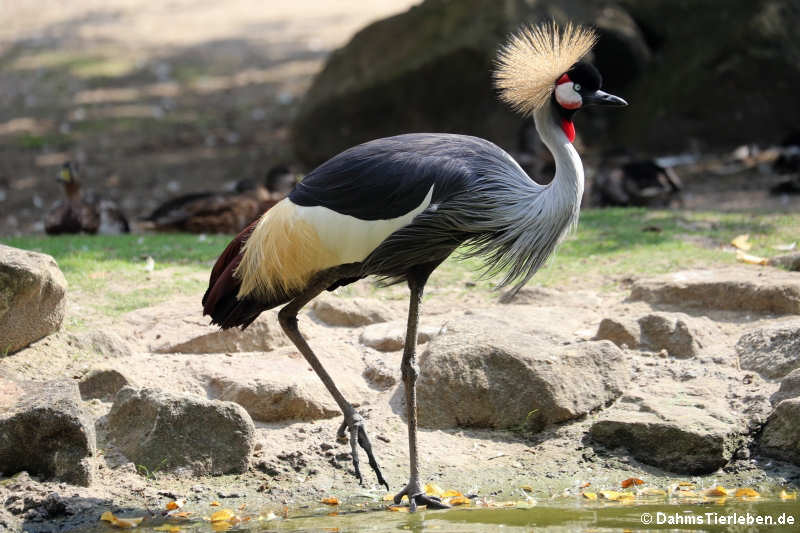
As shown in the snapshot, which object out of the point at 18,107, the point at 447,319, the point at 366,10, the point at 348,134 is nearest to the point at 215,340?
the point at 447,319

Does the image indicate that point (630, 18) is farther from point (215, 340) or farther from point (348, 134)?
point (215, 340)

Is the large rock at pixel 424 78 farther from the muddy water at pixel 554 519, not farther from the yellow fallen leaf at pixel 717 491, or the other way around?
the muddy water at pixel 554 519

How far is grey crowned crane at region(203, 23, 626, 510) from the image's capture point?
449 centimetres

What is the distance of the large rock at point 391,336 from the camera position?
5.87 m

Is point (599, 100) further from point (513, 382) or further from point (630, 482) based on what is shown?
point (630, 482)

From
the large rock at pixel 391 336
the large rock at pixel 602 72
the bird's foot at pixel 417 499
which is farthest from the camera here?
the large rock at pixel 602 72

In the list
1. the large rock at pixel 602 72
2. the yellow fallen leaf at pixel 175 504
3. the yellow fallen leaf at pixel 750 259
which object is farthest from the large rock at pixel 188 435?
the large rock at pixel 602 72

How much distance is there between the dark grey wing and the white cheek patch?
1.74 ft

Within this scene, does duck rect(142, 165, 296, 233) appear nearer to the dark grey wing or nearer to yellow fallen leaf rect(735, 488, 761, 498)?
the dark grey wing

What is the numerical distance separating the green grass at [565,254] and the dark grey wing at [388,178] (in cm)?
164

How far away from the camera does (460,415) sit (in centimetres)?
523

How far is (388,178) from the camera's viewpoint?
14.6 ft

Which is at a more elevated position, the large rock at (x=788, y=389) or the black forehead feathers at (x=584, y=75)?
the black forehead feathers at (x=584, y=75)

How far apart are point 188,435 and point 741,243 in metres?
4.42
